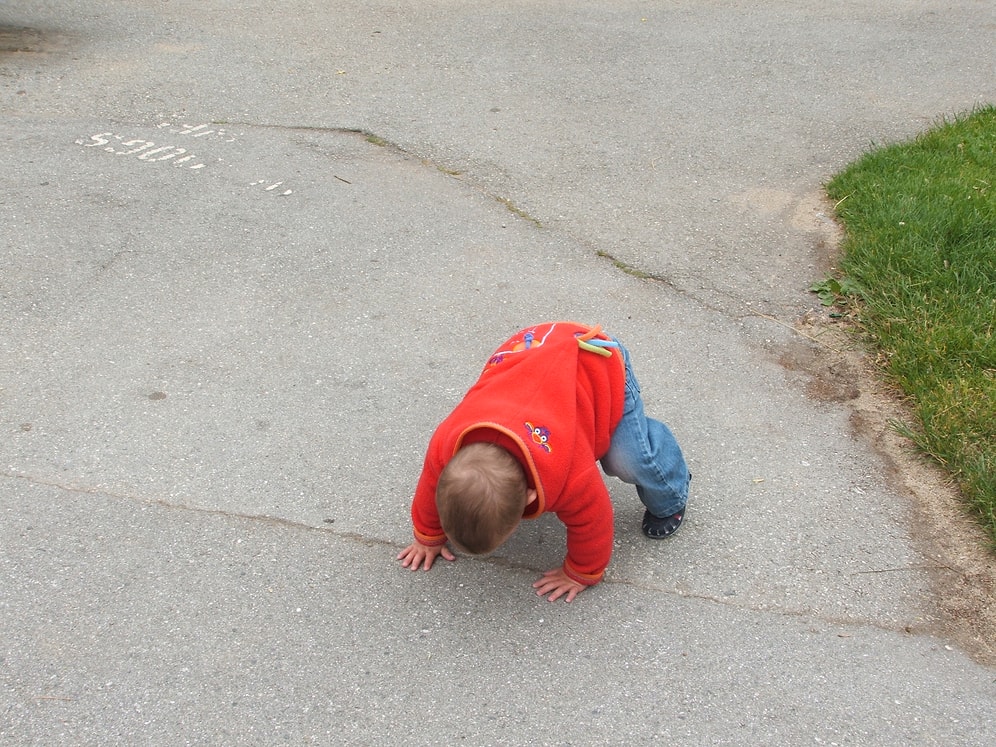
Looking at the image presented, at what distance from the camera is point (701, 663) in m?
2.46

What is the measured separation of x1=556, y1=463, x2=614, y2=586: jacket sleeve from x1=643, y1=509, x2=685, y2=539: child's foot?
25 centimetres

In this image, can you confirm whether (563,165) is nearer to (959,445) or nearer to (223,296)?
(223,296)

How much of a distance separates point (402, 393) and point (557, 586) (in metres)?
1.04

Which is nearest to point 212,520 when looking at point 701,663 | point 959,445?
point 701,663

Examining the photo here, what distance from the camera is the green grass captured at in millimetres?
3100

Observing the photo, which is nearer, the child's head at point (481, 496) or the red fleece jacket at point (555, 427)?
the child's head at point (481, 496)

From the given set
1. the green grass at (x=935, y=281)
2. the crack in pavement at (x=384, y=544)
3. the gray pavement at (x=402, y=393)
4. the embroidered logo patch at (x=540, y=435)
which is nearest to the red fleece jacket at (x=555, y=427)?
the embroidered logo patch at (x=540, y=435)

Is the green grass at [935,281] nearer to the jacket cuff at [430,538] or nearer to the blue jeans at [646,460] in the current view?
the blue jeans at [646,460]

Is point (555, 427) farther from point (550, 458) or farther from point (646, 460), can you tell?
point (646, 460)

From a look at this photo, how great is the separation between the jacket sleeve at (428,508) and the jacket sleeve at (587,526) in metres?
0.35

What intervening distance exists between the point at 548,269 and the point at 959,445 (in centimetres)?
183

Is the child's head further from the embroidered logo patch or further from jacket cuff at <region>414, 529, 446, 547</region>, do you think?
jacket cuff at <region>414, 529, 446, 547</region>

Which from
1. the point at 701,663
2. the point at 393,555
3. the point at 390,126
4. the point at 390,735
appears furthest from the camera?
the point at 390,126

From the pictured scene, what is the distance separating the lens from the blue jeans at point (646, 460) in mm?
→ 2664
